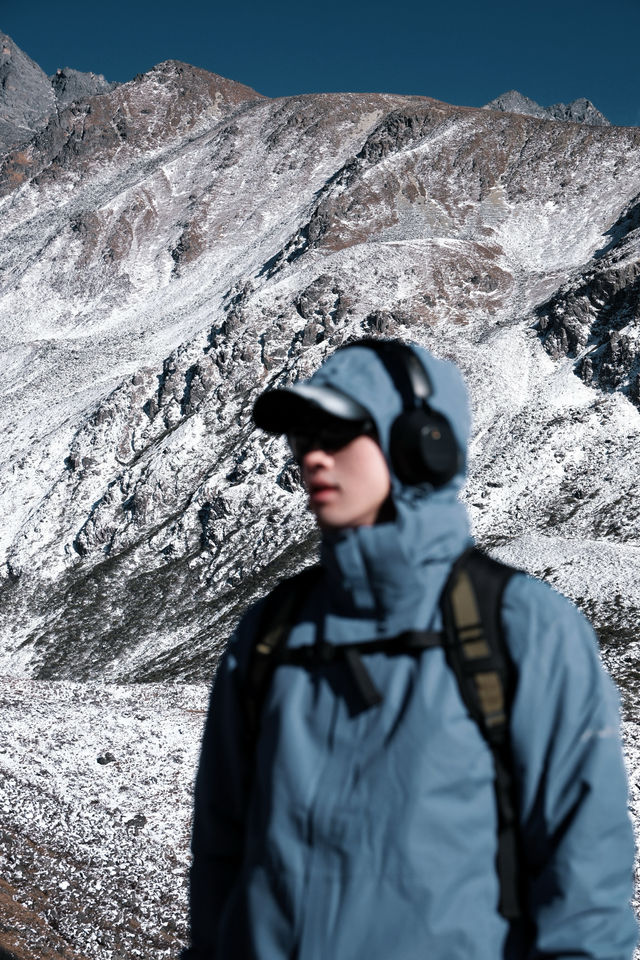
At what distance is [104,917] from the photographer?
11109 mm

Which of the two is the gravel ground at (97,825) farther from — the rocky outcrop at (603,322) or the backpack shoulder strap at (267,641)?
the rocky outcrop at (603,322)

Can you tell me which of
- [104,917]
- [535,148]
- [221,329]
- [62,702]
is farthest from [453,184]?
[104,917]

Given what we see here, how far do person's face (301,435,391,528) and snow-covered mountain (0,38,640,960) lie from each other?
424 inches

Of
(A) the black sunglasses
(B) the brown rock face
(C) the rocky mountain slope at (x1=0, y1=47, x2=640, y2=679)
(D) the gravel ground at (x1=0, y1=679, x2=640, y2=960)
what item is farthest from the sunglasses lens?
(B) the brown rock face

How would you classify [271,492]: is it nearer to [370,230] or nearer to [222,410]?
[222,410]

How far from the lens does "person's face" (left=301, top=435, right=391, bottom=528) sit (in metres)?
2.45

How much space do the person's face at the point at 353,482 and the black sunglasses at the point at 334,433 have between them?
2 cm

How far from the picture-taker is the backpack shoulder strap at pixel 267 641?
8.64 ft

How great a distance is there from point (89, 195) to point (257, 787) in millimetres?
174790

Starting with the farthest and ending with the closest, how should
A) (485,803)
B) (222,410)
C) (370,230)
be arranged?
(370,230)
(222,410)
(485,803)

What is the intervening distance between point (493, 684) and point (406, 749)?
0.35m

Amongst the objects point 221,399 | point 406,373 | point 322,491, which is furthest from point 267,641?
point 221,399

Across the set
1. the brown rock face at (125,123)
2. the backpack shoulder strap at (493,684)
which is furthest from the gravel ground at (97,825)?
the brown rock face at (125,123)

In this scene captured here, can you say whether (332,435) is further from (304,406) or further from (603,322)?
(603,322)
